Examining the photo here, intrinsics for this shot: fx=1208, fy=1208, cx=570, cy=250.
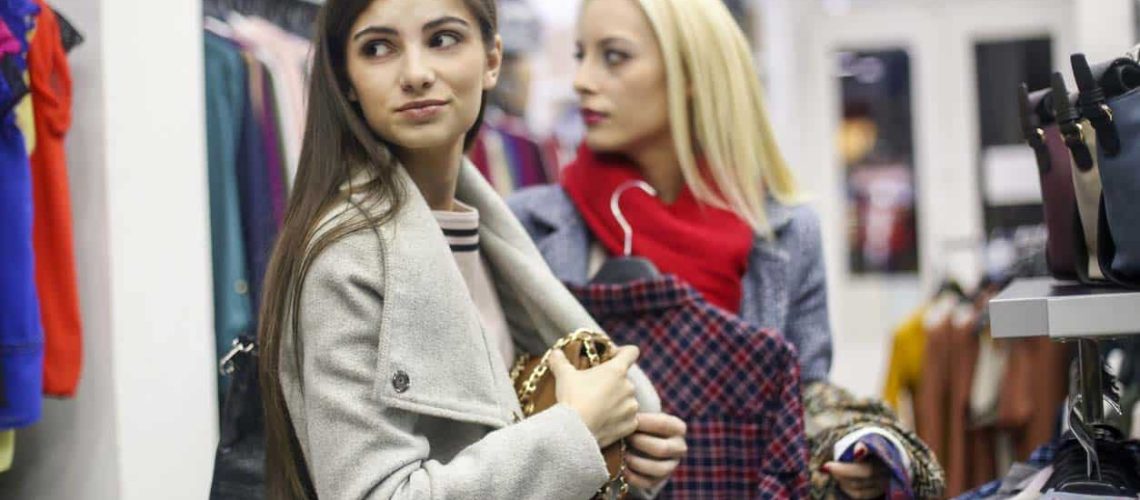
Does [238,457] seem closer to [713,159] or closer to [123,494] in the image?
[123,494]

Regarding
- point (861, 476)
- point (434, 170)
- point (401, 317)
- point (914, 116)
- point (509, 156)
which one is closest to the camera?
point (401, 317)

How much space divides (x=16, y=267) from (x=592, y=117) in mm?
920

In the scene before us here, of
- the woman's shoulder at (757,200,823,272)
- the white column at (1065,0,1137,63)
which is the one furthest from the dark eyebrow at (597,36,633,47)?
the white column at (1065,0,1137,63)

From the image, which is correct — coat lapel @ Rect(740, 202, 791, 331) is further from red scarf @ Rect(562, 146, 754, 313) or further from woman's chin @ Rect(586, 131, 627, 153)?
woman's chin @ Rect(586, 131, 627, 153)

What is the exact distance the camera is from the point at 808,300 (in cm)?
200

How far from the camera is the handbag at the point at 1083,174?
122cm

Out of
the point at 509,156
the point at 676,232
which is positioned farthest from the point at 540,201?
the point at 509,156

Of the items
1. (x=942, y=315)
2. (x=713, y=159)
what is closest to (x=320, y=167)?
(x=713, y=159)

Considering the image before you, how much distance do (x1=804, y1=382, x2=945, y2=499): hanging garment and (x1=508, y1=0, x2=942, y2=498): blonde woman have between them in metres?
0.02

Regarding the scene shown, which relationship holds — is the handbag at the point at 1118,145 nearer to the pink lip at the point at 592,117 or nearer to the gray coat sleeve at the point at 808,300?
the gray coat sleeve at the point at 808,300

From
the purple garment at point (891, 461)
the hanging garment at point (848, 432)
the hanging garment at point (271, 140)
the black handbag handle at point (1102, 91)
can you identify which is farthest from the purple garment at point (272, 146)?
the black handbag handle at point (1102, 91)

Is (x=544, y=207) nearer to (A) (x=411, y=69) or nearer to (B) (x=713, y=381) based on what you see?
(B) (x=713, y=381)

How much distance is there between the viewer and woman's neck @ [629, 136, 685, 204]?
81.8 inches

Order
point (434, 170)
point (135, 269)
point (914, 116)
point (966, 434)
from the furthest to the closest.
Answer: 1. point (914, 116)
2. point (966, 434)
3. point (135, 269)
4. point (434, 170)
